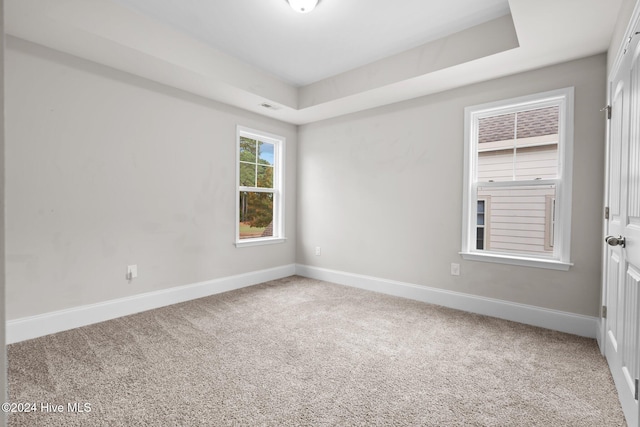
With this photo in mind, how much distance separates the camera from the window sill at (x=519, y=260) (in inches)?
111

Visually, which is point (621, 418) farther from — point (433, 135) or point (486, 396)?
point (433, 135)

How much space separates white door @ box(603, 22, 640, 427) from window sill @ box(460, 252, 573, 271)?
0.58 meters

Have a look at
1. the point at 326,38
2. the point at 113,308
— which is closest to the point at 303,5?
the point at 326,38

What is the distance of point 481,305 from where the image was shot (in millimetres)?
3221

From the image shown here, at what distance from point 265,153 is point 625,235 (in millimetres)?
3883

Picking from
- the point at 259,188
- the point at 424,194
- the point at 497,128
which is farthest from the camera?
the point at 259,188

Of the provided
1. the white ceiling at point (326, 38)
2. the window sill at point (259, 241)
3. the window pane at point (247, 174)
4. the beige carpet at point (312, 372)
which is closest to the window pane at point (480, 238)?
the beige carpet at point (312, 372)

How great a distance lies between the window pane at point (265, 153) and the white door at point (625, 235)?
3673 mm

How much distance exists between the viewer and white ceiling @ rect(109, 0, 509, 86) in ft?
8.21

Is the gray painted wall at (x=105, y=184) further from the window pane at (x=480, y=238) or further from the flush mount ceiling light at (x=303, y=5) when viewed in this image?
the window pane at (x=480, y=238)

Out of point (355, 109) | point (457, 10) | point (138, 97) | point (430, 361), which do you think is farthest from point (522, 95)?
point (138, 97)

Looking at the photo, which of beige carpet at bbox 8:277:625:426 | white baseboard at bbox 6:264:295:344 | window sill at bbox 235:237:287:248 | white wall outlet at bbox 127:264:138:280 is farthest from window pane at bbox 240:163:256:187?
beige carpet at bbox 8:277:625:426

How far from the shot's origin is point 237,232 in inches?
161

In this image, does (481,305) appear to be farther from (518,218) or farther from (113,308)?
(113,308)
